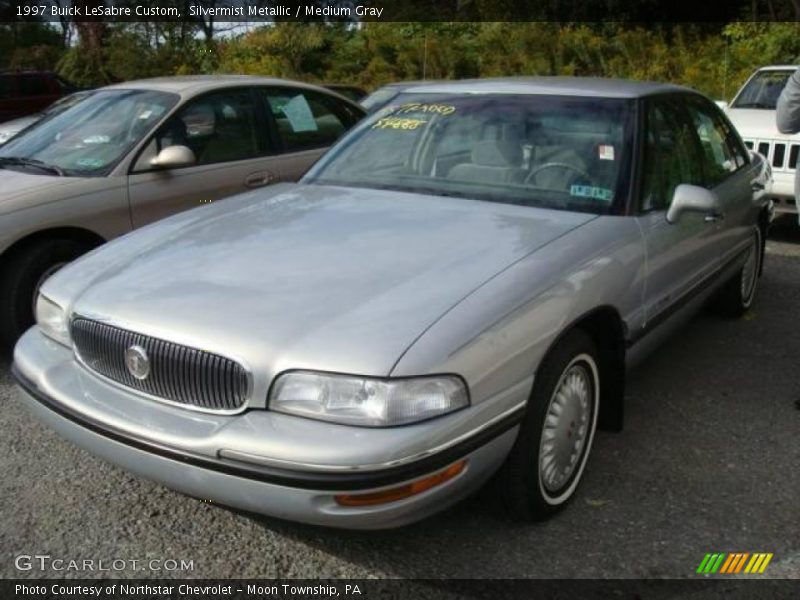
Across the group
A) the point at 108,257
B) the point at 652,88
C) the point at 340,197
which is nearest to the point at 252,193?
the point at 340,197

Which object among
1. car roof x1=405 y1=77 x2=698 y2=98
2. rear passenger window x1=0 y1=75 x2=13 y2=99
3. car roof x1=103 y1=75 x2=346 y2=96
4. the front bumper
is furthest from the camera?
rear passenger window x1=0 y1=75 x2=13 y2=99

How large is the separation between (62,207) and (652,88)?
323 centimetres

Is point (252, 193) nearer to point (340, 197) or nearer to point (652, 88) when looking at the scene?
point (340, 197)

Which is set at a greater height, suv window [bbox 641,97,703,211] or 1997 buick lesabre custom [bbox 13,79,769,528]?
suv window [bbox 641,97,703,211]

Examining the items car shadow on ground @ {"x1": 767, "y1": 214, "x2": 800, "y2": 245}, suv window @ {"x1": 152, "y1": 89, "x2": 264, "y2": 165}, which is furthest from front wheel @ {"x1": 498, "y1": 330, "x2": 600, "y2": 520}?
car shadow on ground @ {"x1": 767, "y1": 214, "x2": 800, "y2": 245}

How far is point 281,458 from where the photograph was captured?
2.17 meters

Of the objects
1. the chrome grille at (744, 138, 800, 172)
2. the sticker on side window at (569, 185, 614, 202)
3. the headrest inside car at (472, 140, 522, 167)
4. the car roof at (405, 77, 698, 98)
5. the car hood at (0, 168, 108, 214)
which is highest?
the car roof at (405, 77, 698, 98)

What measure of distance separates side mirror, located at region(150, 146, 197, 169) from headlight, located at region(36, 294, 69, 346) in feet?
6.61

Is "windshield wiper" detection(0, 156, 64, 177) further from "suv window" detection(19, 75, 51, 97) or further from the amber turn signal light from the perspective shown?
"suv window" detection(19, 75, 51, 97)

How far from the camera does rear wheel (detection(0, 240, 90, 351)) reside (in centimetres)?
430

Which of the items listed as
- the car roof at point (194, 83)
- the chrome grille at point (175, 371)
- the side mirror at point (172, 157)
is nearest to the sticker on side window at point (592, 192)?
the chrome grille at point (175, 371)

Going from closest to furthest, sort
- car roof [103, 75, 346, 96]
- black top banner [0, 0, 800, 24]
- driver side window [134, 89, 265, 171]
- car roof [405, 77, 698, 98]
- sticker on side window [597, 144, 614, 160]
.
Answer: sticker on side window [597, 144, 614, 160], car roof [405, 77, 698, 98], driver side window [134, 89, 265, 171], car roof [103, 75, 346, 96], black top banner [0, 0, 800, 24]

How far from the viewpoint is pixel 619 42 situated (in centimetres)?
2006

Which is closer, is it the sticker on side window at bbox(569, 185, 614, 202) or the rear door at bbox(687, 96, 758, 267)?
the sticker on side window at bbox(569, 185, 614, 202)
